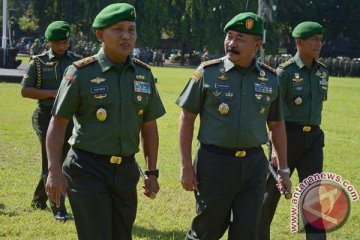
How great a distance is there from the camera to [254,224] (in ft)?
14.3

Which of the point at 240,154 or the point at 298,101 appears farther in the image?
the point at 298,101

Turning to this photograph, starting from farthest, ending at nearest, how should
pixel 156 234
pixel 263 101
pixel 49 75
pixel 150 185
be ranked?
pixel 49 75
pixel 156 234
pixel 263 101
pixel 150 185

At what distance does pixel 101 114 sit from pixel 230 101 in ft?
3.14

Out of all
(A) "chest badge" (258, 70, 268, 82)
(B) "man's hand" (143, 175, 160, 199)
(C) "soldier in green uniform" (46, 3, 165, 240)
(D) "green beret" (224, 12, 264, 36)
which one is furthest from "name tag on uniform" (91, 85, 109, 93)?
(A) "chest badge" (258, 70, 268, 82)

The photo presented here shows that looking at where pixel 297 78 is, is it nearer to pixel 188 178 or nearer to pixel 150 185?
pixel 188 178

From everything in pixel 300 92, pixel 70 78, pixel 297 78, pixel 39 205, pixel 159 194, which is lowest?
pixel 159 194

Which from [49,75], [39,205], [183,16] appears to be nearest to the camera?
[49,75]

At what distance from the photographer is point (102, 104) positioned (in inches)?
159

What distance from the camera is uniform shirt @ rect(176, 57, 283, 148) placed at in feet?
14.5

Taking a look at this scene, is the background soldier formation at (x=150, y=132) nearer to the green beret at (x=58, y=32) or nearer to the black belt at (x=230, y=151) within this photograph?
the black belt at (x=230, y=151)

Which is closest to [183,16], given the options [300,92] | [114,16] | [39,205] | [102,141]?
[39,205]

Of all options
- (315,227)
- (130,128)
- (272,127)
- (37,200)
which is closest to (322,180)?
(315,227)

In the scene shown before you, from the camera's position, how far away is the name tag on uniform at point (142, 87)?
4156 millimetres

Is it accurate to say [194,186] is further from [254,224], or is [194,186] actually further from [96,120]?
[96,120]
